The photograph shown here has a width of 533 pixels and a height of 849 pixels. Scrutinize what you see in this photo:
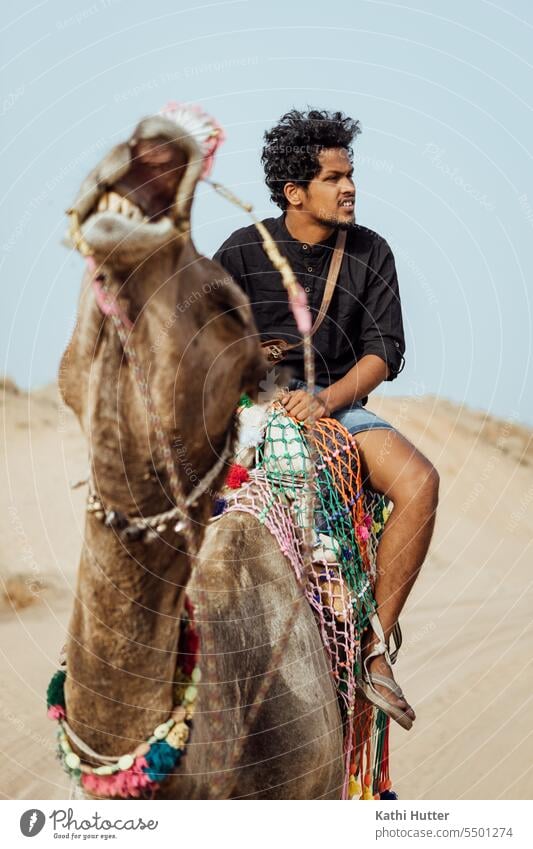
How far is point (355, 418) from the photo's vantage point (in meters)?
4.09

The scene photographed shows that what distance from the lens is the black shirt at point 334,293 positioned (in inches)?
165

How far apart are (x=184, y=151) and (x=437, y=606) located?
42.3 ft

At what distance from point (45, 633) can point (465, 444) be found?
11.4 meters

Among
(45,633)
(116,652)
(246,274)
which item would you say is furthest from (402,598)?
(45,633)

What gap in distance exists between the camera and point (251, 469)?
396 cm

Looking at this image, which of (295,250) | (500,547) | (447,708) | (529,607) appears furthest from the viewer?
(500,547)

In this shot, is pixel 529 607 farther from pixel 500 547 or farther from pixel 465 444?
pixel 465 444

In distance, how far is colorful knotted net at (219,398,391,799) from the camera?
3.73 metres

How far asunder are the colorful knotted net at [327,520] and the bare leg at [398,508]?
2.5 inches

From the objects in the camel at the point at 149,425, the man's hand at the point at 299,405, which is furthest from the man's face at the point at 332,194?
the camel at the point at 149,425

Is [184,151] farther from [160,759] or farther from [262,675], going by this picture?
[262,675]

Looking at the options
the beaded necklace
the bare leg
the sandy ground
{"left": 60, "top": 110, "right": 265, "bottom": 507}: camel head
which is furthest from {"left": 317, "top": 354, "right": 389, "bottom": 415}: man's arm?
the sandy ground

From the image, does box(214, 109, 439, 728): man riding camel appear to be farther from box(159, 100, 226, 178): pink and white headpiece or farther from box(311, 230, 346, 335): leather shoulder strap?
box(159, 100, 226, 178): pink and white headpiece

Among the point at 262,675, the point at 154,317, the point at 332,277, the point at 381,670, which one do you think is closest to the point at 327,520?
the point at 381,670
